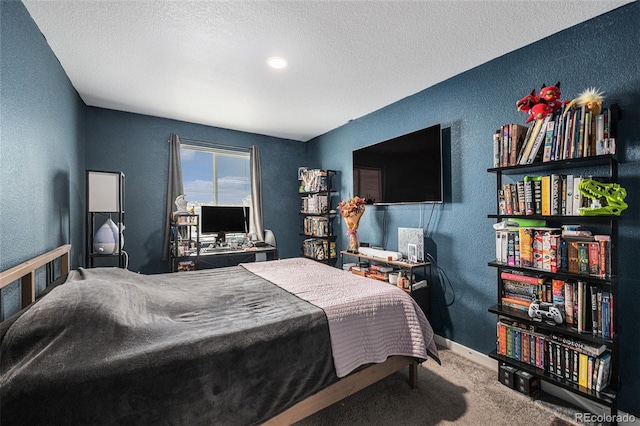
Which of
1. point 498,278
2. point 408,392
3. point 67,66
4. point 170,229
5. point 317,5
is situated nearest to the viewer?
point 317,5

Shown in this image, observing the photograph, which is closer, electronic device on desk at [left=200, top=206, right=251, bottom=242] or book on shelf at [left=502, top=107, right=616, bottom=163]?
book on shelf at [left=502, top=107, right=616, bottom=163]

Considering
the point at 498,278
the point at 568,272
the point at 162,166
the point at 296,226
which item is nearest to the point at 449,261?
the point at 498,278

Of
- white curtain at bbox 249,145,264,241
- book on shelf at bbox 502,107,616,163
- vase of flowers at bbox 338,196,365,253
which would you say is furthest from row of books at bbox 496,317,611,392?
white curtain at bbox 249,145,264,241

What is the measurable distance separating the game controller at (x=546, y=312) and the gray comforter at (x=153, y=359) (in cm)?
148

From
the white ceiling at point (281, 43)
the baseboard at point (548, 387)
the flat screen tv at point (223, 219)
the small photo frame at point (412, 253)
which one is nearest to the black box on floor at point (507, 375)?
the baseboard at point (548, 387)

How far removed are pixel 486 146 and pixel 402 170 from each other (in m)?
0.88

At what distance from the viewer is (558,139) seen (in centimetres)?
189

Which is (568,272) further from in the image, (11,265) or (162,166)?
(162,166)

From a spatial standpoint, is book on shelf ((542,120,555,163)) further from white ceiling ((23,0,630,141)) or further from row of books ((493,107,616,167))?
white ceiling ((23,0,630,141))

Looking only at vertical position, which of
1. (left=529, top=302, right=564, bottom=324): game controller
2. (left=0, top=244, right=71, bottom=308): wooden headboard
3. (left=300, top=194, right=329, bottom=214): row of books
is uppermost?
(left=300, top=194, right=329, bottom=214): row of books

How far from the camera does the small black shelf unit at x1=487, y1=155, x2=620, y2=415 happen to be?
5.46 ft

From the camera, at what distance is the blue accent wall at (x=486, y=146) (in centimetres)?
178

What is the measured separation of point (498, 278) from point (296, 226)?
335 cm

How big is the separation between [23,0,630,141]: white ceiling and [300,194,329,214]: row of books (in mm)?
1527
